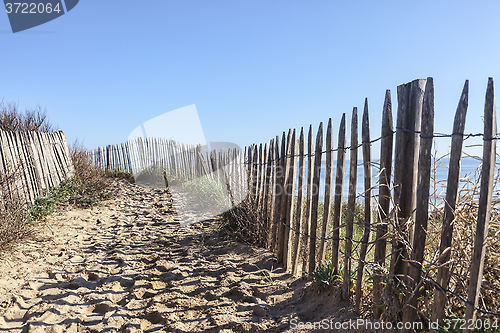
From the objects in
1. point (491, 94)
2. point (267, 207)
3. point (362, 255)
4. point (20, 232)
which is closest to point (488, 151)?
point (491, 94)

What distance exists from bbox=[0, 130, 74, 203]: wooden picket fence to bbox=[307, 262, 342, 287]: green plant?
4767 mm

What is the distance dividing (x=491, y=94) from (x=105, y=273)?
4.30 metres

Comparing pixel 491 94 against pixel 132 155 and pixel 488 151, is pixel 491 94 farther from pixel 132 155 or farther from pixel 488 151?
pixel 132 155

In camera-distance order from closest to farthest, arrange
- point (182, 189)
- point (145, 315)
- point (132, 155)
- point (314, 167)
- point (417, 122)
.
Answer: point (417, 122) < point (145, 315) < point (314, 167) < point (182, 189) < point (132, 155)

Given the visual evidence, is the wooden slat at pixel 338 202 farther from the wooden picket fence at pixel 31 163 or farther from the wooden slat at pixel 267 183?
the wooden picket fence at pixel 31 163

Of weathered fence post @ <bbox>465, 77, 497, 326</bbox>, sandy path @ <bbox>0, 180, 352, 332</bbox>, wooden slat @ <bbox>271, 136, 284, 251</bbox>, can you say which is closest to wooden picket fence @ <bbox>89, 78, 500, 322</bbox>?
weathered fence post @ <bbox>465, 77, 497, 326</bbox>

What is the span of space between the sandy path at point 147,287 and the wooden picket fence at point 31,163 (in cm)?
102

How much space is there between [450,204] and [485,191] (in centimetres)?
21

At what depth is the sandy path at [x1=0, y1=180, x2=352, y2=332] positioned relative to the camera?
285 centimetres

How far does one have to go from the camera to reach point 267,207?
188 inches

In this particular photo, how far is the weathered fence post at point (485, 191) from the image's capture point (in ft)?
5.56

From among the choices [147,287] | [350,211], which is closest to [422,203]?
[350,211]

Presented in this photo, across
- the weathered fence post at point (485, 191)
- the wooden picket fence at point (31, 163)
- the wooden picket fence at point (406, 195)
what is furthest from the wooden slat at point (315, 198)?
the wooden picket fence at point (31, 163)

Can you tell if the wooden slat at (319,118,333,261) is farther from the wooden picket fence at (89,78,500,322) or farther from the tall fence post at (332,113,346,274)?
the tall fence post at (332,113,346,274)
